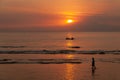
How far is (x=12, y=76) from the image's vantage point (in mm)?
26484

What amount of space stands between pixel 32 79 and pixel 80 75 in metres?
4.61

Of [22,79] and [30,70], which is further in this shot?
[30,70]

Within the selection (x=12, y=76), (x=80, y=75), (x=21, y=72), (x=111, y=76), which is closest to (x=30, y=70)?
(x=21, y=72)

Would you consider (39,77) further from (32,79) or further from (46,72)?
(46,72)

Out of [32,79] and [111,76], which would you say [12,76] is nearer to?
[32,79]

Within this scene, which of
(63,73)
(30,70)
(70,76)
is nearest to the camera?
(70,76)

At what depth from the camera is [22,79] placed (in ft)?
82.0

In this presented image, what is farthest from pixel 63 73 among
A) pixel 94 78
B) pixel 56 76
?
pixel 94 78

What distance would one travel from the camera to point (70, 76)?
2633cm

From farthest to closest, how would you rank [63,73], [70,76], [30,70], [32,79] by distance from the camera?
[30,70] → [63,73] → [70,76] → [32,79]

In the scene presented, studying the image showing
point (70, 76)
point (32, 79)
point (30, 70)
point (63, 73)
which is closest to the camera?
point (32, 79)

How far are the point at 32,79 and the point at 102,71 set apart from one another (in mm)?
7885

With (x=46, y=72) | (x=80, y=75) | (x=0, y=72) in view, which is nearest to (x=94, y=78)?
(x=80, y=75)

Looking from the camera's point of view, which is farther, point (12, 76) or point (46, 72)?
point (46, 72)
